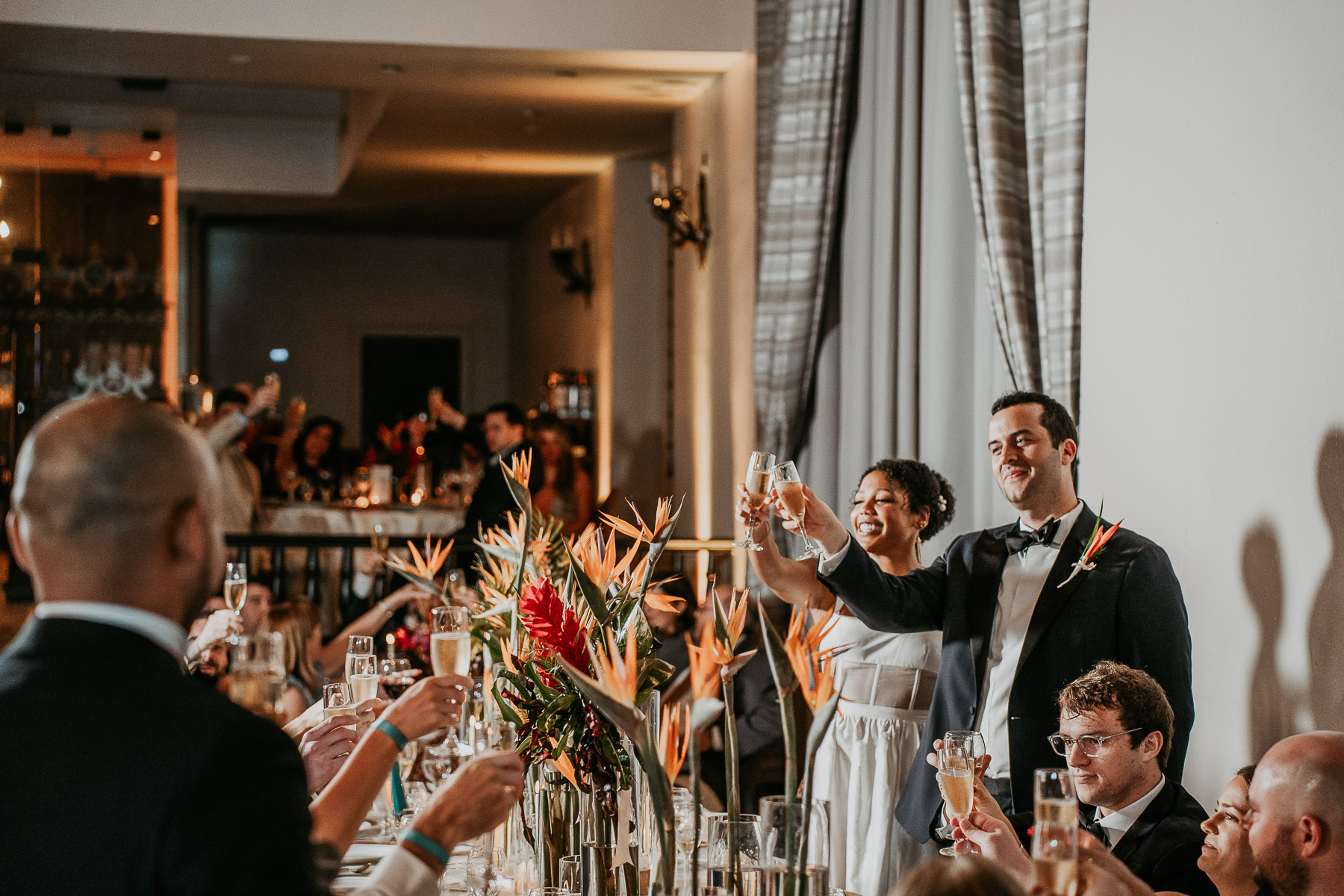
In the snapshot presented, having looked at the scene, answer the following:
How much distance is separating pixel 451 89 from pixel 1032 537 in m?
5.14

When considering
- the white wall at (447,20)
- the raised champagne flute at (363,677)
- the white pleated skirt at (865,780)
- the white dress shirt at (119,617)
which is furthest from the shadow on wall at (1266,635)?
the white wall at (447,20)

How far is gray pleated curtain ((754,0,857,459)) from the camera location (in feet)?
17.0

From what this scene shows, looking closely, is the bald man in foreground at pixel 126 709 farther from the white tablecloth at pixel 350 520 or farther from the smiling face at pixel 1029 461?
the white tablecloth at pixel 350 520

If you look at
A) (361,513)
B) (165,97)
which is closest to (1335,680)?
(361,513)

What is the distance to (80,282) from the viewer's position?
9039mm

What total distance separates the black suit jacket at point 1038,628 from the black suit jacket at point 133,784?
5.81ft

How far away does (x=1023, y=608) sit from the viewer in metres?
2.80

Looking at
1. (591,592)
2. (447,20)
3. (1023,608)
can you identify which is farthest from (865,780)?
(447,20)

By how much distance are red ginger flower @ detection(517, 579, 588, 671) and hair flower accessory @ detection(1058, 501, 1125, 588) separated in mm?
1122

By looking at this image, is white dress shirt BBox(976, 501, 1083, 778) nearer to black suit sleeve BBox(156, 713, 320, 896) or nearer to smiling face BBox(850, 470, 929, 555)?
smiling face BBox(850, 470, 929, 555)

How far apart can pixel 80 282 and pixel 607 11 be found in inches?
188

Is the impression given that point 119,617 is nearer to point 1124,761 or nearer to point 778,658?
point 778,658

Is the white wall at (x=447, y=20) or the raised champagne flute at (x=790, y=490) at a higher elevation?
the white wall at (x=447, y=20)

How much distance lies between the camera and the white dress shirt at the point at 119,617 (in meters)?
1.24
